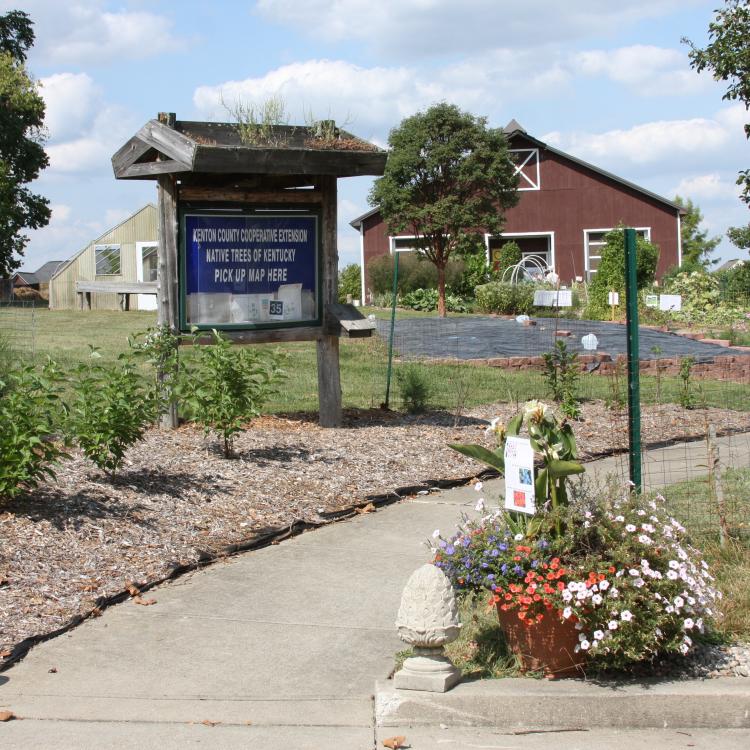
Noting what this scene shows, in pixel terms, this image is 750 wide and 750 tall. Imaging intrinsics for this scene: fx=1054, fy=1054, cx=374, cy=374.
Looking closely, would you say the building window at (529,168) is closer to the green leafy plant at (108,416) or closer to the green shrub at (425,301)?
the green shrub at (425,301)

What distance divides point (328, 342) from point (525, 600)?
21.0 feet

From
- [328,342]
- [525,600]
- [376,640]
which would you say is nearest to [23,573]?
[376,640]

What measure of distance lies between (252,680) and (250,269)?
6.06 m

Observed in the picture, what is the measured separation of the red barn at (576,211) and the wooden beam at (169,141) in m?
31.3

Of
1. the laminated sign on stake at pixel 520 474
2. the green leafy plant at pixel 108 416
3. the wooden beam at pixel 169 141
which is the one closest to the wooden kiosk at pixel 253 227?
the wooden beam at pixel 169 141

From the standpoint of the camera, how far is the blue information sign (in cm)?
1003

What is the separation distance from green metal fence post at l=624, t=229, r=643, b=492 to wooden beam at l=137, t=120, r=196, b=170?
429 cm

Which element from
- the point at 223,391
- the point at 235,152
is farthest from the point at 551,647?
the point at 235,152

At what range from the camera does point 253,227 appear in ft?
34.0

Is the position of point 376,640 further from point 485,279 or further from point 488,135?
point 485,279

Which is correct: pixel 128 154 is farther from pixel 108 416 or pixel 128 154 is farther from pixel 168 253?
pixel 108 416

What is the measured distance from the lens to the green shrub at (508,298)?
93.2 feet

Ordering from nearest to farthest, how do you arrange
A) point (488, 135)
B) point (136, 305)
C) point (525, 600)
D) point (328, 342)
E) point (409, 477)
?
1. point (525, 600)
2. point (409, 477)
3. point (328, 342)
4. point (488, 135)
5. point (136, 305)

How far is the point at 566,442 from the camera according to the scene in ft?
17.4
